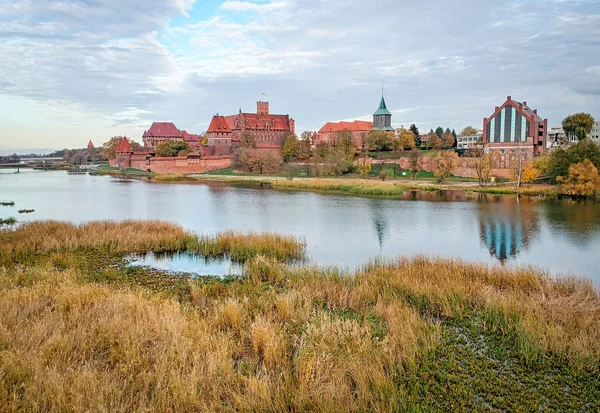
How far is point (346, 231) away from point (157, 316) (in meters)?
11.8

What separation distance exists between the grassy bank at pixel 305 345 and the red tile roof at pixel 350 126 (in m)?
78.5

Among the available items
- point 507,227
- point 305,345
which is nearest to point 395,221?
point 507,227

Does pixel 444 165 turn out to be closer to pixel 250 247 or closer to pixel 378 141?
pixel 378 141

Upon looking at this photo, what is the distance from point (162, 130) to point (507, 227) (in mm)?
85830

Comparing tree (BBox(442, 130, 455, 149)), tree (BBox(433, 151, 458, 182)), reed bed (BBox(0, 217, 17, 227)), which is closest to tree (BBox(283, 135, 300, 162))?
tree (BBox(442, 130, 455, 149))

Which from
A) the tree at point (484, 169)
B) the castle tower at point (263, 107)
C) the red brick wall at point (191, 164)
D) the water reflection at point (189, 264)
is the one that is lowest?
the water reflection at point (189, 264)

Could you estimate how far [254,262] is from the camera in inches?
430

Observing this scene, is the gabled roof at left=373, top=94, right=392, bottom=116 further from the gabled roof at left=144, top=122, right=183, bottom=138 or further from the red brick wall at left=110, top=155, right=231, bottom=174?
the gabled roof at left=144, top=122, right=183, bottom=138

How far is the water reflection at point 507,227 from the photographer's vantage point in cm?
1477

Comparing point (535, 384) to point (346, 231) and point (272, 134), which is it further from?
point (272, 134)

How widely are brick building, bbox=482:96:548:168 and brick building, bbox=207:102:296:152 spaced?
117 feet

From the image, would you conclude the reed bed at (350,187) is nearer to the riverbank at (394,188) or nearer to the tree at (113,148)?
the riverbank at (394,188)

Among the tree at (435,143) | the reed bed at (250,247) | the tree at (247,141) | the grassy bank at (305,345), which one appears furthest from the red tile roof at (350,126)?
the grassy bank at (305,345)

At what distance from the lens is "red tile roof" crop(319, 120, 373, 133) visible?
281 feet
